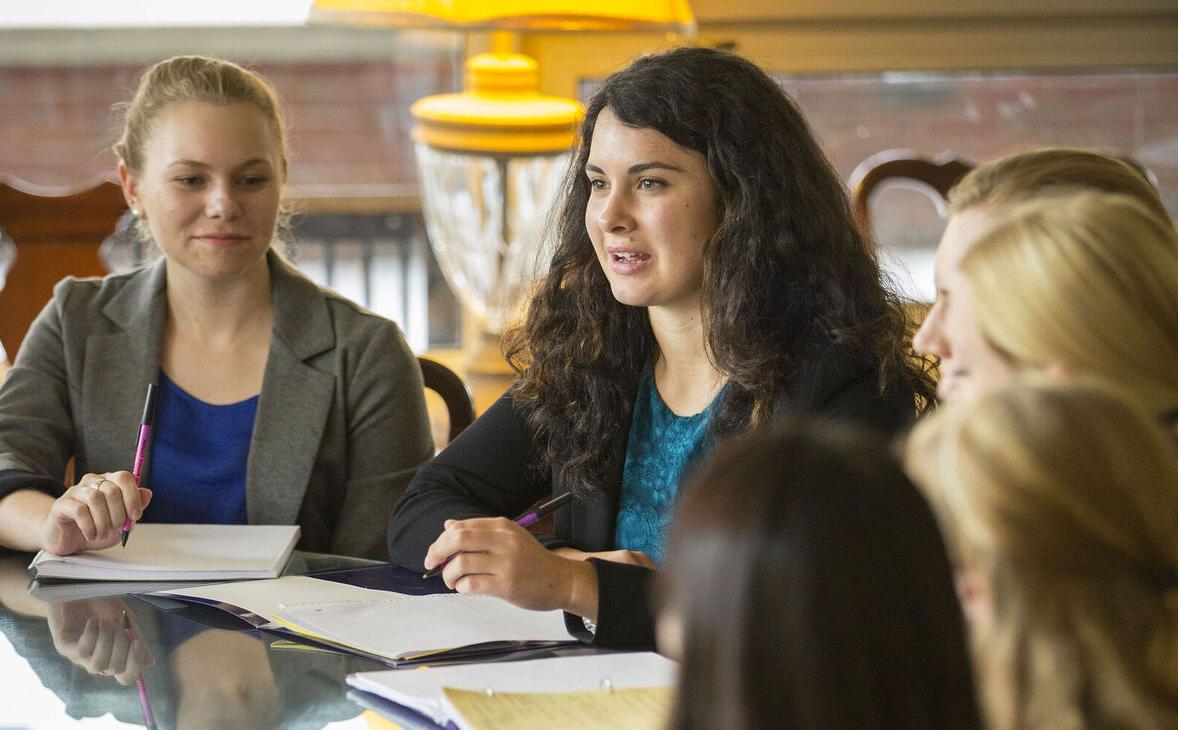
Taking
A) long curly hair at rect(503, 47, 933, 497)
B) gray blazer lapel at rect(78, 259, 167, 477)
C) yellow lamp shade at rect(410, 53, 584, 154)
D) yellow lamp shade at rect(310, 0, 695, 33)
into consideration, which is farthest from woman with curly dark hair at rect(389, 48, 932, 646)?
yellow lamp shade at rect(410, 53, 584, 154)

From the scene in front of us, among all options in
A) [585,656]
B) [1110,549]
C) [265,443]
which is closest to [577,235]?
[265,443]

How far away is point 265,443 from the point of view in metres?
1.76

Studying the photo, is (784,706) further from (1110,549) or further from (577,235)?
(577,235)

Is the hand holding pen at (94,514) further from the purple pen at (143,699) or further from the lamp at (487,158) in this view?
the lamp at (487,158)

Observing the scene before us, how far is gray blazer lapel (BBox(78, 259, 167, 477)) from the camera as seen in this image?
179cm

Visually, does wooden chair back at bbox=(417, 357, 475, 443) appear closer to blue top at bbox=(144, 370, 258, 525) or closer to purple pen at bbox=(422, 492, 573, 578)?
blue top at bbox=(144, 370, 258, 525)

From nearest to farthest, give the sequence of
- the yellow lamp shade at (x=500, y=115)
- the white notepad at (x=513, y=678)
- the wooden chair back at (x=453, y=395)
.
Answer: the white notepad at (x=513, y=678) < the wooden chair back at (x=453, y=395) < the yellow lamp shade at (x=500, y=115)

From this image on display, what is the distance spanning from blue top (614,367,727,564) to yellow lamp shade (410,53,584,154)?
1.02m

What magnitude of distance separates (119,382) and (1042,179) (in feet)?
3.89

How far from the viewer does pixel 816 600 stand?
0.59m

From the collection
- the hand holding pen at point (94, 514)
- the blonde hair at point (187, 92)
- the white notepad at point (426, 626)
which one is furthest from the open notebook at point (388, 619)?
the blonde hair at point (187, 92)

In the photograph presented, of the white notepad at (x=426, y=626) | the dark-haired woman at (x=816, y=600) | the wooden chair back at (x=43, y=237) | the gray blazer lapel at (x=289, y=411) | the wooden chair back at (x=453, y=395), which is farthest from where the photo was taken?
the wooden chair back at (x=43, y=237)

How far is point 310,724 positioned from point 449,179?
179 centimetres

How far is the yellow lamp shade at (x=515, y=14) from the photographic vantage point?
223 centimetres
